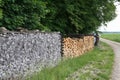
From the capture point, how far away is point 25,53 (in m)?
13.8

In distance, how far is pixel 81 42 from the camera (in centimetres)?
2825

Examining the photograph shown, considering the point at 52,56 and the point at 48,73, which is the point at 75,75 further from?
the point at 52,56

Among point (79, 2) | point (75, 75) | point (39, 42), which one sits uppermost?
point (79, 2)

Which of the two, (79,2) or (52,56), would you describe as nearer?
(52,56)

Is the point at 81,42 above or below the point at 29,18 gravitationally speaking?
below

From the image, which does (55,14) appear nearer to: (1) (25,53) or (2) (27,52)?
(2) (27,52)

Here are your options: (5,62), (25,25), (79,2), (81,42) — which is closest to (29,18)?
(25,25)

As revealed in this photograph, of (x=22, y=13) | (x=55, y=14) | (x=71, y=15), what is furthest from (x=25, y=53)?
(x=71, y=15)

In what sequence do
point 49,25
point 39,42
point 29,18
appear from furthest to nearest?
point 49,25 → point 29,18 → point 39,42

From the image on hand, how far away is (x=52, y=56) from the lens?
59.2ft

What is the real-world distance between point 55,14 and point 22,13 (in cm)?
649

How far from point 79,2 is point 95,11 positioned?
9.20 ft

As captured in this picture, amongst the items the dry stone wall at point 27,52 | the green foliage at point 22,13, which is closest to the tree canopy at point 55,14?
the green foliage at point 22,13

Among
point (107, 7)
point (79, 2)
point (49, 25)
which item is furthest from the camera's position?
point (107, 7)
